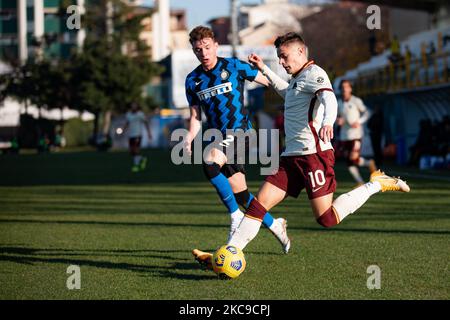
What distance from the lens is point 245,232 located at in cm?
821

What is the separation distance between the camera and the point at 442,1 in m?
47.7

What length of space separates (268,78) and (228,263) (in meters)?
1.97

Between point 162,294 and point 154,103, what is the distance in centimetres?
7389

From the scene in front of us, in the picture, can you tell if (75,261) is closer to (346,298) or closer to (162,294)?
(162,294)

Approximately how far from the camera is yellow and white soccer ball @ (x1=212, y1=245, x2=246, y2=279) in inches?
318

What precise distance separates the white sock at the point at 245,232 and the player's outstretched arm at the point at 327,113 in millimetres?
994

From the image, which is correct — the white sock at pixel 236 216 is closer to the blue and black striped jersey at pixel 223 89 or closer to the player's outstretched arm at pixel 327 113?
the blue and black striped jersey at pixel 223 89

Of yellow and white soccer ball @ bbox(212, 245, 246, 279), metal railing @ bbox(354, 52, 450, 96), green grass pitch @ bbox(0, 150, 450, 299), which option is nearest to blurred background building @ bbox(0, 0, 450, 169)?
metal railing @ bbox(354, 52, 450, 96)

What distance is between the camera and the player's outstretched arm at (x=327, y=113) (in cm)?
774

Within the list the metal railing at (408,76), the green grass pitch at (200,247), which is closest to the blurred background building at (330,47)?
the metal railing at (408,76)

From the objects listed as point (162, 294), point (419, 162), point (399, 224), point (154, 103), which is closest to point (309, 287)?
→ point (162, 294)

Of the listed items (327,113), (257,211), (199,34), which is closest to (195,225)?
(199,34)

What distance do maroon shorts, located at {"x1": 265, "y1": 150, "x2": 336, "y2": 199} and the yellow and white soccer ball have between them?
0.69 metres

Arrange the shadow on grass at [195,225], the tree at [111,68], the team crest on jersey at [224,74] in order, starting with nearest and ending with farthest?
the team crest on jersey at [224,74] → the shadow on grass at [195,225] → the tree at [111,68]
